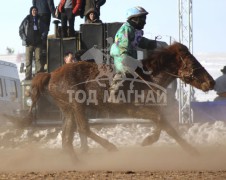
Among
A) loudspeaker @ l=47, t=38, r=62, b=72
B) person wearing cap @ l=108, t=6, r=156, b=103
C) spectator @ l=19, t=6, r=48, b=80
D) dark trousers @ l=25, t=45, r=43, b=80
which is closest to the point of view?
person wearing cap @ l=108, t=6, r=156, b=103

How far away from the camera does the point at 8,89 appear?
25.9 meters

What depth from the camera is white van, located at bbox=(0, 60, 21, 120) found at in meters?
24.6

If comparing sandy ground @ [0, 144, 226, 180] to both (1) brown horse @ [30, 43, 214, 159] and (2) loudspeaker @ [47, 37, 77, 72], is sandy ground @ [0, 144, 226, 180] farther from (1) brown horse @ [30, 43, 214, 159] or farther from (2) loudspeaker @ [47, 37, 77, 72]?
(2) loudspeaker @ [47, 37, 77, 72]

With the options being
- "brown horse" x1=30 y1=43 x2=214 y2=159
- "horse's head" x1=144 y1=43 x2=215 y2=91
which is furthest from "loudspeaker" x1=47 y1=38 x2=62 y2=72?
"horse's head" x1=144 y1=43 x2=215 y2=91

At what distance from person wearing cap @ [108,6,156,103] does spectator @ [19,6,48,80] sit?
6975 mm

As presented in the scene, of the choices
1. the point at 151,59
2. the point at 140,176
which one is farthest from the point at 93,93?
the point at 140,176

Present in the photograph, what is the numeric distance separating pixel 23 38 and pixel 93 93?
7.09 meters

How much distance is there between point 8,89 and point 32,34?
5.56 m

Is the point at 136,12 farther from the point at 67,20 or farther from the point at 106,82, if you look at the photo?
the point at 67,20

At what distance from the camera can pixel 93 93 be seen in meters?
14.3

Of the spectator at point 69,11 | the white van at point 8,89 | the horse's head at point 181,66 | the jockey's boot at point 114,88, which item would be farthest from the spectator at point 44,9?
the jockey's boot at point 114,88

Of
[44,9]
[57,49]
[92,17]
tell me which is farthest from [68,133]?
[44,9]

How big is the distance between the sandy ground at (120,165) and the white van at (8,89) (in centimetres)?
762

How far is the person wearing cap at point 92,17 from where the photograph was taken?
18.9m
